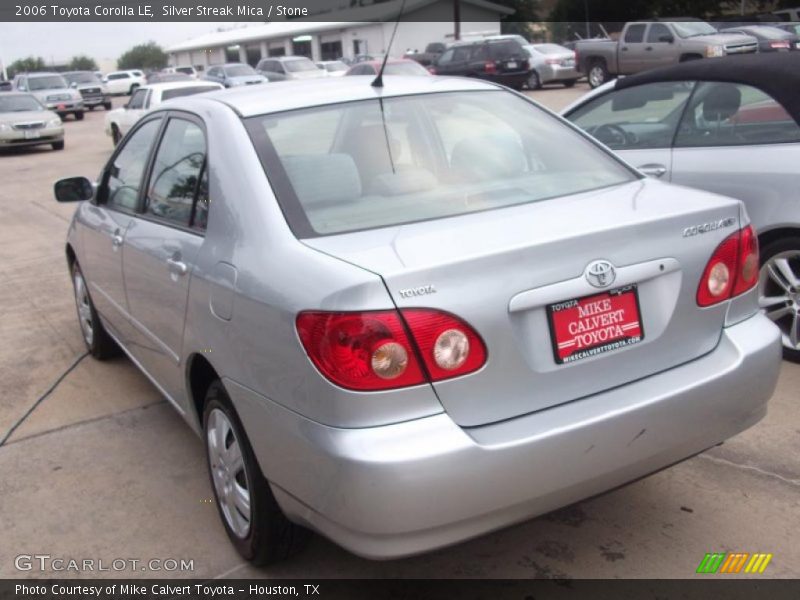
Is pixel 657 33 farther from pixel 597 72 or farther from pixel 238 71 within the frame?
pixel 238 71

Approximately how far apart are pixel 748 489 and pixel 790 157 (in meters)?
2.04

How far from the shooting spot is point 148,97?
1706cm

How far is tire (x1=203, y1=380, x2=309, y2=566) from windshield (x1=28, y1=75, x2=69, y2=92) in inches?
1293

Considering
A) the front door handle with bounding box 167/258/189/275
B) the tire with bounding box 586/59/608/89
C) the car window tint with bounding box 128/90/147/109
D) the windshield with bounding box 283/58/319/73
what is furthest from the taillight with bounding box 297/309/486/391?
the windshield with bounding box 283/58/319/73

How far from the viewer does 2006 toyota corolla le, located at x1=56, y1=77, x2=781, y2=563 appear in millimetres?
2344

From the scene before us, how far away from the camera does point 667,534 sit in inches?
123

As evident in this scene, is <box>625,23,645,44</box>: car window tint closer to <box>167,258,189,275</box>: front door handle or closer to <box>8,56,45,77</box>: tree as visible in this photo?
<box>167,258,189,275</box>: front door handle

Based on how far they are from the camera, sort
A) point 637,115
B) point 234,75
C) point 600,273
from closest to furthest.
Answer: point 600,273 → point 637,115 → point 234,75

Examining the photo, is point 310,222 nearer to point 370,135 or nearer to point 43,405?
point 370,135

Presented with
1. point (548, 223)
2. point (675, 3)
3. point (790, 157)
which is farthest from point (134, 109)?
point (675, 3)

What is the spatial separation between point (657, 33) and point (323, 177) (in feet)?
74.6

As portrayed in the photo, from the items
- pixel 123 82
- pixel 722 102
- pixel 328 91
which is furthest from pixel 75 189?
pixel 123 82

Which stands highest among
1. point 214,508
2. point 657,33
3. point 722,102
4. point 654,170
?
point 657,33

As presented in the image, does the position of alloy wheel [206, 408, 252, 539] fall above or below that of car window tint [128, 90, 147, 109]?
below
